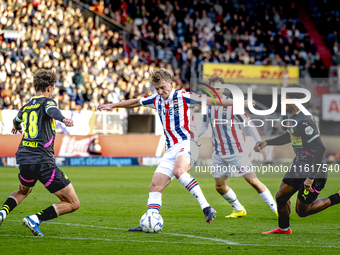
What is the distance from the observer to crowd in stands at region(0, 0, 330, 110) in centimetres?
1950

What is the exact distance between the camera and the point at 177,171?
6.54 meters

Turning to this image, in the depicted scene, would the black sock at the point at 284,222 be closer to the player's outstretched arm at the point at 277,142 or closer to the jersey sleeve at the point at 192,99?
the player's outstretched arm at the point at 277,142

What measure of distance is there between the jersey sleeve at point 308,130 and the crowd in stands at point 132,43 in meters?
12.8

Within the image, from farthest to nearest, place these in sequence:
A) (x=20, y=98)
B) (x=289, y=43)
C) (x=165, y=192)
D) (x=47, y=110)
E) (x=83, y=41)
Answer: (x=289, y=43), (x=83, y=41), (x=20, y=98), (x=165, y=192), (x=47, y=110)

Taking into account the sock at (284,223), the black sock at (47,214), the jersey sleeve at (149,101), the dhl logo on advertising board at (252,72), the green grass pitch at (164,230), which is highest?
the dhl logo on advertising board at (252,72)

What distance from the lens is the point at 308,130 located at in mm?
6348

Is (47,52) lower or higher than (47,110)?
higher

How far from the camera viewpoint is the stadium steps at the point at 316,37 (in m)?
29.8

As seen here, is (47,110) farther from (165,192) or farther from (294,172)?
(165,192)

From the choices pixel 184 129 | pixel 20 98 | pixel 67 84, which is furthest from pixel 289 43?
pixel 184 129

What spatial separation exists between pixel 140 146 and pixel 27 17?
7.04m

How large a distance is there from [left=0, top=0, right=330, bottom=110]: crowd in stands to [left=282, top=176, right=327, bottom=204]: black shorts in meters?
12.6

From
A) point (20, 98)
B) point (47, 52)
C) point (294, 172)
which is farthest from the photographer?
point (47, 52)

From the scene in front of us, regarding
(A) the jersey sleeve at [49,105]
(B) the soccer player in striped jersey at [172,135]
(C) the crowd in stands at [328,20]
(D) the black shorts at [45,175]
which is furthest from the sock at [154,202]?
(C) the crowd in stands at [328,20]
